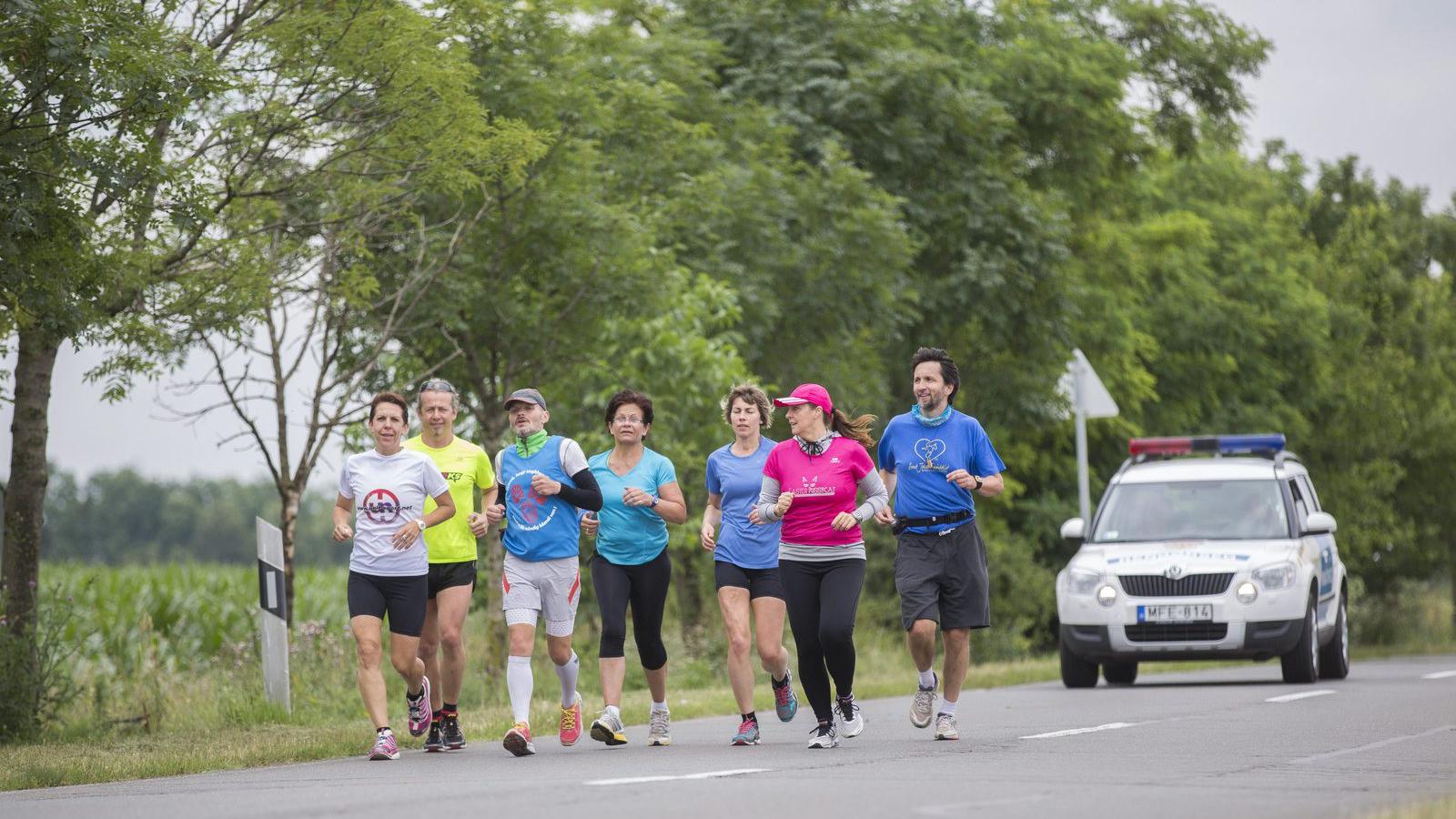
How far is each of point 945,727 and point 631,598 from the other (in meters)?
1.93

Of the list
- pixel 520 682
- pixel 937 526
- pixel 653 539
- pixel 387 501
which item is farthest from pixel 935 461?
pixel 387 501

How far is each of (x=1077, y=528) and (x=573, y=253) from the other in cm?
507

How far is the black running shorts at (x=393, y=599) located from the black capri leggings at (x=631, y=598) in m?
1.00

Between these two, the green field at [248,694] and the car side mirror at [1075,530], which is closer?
the green field at [248,694]

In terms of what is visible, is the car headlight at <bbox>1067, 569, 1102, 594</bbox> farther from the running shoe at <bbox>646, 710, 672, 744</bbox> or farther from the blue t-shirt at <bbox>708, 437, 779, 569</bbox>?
the running shoe at <bbox>646, 710, 672, 744</bbox>

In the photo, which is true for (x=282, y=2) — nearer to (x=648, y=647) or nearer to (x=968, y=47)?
(x=648, y=647)

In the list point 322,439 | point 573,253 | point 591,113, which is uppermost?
point 591,113

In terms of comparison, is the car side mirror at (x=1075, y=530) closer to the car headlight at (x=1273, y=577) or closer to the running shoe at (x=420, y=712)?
the car headlight at (x=1273, y=577)

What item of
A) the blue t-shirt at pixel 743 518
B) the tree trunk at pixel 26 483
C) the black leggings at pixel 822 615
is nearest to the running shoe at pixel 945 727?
the black leggings at pixel 822 615

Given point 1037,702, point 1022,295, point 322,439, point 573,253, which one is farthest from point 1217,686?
point 1022,295

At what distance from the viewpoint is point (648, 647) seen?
11492mm

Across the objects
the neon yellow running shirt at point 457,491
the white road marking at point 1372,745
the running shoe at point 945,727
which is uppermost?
the neon yellow running shirt at point 457,491

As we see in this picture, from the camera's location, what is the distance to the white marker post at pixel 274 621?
14.3 m

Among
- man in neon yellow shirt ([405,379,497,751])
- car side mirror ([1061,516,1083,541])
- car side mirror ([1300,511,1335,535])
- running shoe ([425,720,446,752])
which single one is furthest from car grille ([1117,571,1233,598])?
running shoe ([425,720,446,752])
